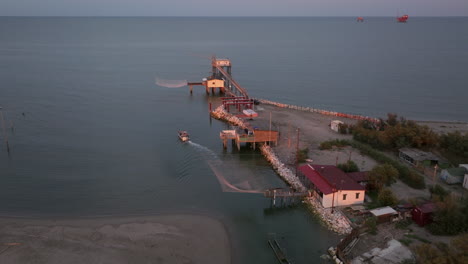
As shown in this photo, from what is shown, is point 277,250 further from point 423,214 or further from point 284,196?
point 423,214

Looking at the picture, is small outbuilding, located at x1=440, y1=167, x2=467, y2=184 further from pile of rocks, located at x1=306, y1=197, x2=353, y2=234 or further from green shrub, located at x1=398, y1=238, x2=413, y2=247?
pile of rocks, located at x1=306, y1=197, x2=353, y2=234

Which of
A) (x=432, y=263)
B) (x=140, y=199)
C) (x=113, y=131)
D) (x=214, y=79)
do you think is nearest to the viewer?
(x=432, y=263)

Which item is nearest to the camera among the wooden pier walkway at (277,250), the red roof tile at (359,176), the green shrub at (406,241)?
the green shrub at (406,241)

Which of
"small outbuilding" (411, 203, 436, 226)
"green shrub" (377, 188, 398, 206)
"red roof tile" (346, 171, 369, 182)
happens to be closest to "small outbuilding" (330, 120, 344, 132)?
"red roof tile" (346, 171, 369, 182)

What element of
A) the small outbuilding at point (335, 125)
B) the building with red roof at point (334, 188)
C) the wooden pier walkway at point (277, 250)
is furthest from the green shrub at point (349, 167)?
the small outbuilding at point (335, 125)

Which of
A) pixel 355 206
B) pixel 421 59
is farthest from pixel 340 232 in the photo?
pixel 421 59

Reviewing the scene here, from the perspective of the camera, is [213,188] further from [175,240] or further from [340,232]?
[340,232]

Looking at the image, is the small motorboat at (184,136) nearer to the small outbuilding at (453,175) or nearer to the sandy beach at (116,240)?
the sandy beach at (116,240)

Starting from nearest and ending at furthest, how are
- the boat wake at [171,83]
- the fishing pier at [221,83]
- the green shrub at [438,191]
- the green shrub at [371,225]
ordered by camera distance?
the green shrub at [371,225], the green shrub at [438,191], the fishing pier at [221,83], the boat wake at [171,83]
